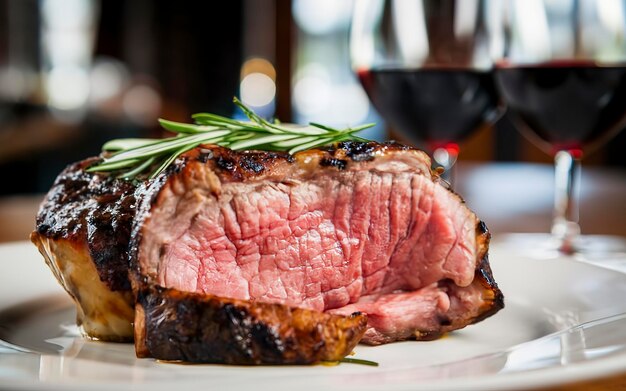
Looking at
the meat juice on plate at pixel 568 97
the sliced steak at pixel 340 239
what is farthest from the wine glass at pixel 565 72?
the sliced steak at pixel 340 239

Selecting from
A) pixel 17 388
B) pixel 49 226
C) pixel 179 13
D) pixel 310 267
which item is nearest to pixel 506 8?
pixel 310 267

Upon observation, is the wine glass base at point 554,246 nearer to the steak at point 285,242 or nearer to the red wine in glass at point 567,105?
the red wine in glass at point 567,105

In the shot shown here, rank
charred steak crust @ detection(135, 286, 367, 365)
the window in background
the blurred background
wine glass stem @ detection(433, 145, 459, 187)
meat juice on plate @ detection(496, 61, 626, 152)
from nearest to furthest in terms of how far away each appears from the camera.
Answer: charred steak crust @ detection(135, 286, 367, 365), meat juice on plate @ detection(496, 61, 626, 152), wine glass stem @ detection(433, 145, 459, 187), the blurred background, the window in background

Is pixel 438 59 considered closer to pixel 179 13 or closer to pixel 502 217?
pixel 502 217

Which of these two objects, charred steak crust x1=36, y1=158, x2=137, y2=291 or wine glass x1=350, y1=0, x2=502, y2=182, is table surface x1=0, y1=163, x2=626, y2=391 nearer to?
wine glass x1=350, y1=0, x2=502, y2=182

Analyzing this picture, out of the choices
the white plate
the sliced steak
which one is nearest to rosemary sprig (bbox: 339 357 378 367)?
the white plate

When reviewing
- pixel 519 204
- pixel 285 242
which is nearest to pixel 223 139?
pixel 285 242

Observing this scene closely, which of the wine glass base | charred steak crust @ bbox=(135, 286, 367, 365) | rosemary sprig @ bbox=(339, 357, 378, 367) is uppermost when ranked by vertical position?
charred steak crust @ bbox=(135, 286, 367, 365)
